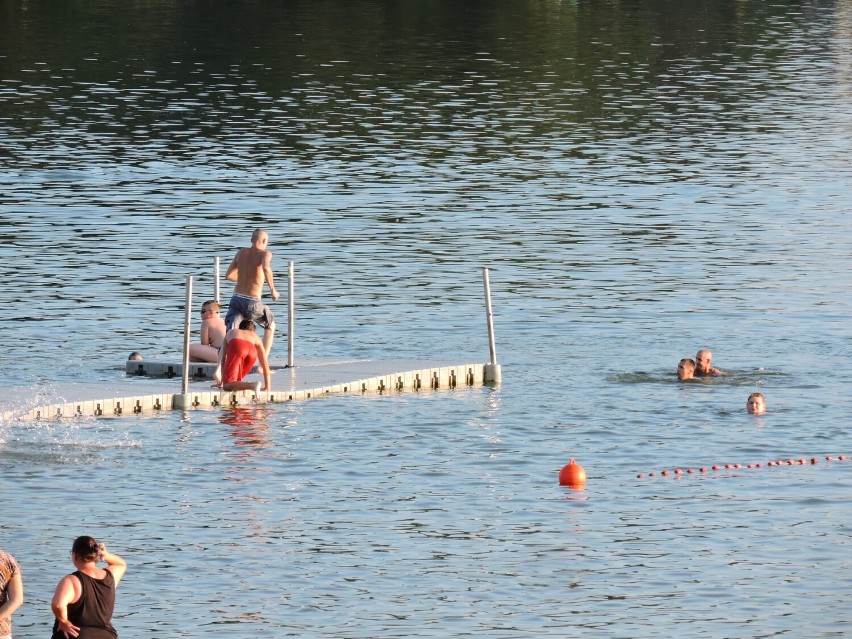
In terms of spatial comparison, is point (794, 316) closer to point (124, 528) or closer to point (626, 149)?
point (124, 528)

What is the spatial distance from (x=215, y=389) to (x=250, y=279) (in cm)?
163

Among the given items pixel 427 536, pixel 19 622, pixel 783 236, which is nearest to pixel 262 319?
pixel 427 536

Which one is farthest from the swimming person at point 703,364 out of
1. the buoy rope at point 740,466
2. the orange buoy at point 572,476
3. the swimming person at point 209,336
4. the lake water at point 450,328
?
the swimming person at point 209,336

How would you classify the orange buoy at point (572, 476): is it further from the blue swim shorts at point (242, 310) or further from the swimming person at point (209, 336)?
the swimming person at point (209, 336)

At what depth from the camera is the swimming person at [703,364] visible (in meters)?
28.8

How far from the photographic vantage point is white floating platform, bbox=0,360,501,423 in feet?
85.4

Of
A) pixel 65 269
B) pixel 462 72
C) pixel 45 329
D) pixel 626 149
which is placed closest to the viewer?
pixel 45 329

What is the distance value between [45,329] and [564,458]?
12027 mm

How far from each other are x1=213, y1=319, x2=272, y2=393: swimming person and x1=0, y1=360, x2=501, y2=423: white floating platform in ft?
0.43

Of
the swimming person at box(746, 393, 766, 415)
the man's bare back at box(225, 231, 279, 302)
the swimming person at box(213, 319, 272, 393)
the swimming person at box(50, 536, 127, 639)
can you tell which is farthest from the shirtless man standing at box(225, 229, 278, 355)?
the swimming person at box(50, 536, 127, 639)

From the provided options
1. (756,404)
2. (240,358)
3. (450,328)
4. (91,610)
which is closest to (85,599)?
(91,610)

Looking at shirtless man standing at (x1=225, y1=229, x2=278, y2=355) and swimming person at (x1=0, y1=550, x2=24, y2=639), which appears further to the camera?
shirtless man standing at (x1=225, y1=229, x2=278, y2=355)

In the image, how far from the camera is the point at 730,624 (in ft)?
58.5

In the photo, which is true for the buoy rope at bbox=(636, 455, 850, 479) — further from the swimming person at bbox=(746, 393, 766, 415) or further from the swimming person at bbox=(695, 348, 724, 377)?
the swimming person at bbox=(695, 348, 724, 377)
